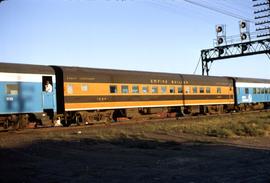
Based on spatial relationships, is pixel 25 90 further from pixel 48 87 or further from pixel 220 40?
pixel 220 40

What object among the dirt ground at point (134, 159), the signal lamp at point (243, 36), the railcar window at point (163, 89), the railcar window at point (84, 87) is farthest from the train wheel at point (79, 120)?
the signal lamp at point (243, 36)

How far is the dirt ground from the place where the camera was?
29.7 feet

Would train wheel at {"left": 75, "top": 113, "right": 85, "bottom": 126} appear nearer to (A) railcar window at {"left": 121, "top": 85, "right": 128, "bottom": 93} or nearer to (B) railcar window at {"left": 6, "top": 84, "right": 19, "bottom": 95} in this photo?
(A) railcar window at {"left": 121, "top": 85, "right": 128, "bottom": 93}

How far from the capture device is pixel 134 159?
11836mm

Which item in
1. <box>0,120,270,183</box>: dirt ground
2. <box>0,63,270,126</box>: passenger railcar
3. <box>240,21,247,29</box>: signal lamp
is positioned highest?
<box>240,21,247,29</box>: signal lamp

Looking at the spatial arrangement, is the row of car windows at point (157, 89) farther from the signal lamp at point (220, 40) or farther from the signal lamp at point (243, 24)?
the signal lamp at point (220, 40)

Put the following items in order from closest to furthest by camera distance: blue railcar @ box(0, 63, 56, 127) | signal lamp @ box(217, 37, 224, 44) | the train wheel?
1. blue railcar @ box(0, 63, 56, 127)
2. the train wheel
3. signal lamp @ box(217, 37, 224, 44)

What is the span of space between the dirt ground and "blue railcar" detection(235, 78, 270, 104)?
79.3 feet

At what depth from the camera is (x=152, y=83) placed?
29547mm

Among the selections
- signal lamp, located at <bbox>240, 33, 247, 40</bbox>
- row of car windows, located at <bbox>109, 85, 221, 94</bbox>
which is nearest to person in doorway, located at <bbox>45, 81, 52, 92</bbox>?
row of car windows, located at <bbox>109, 85, 221, 94</bbox>

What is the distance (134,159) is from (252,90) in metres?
33.3

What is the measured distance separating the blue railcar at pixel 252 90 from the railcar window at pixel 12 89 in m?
24.8

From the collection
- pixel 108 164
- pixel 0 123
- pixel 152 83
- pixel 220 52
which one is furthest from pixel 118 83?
pixel 220 52

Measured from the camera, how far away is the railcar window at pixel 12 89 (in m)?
20.6
